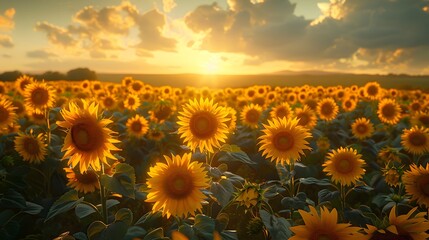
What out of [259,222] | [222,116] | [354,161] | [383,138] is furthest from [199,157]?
[383,138]

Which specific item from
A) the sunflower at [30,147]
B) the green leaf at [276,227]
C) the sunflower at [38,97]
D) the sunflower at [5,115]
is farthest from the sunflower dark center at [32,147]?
the green leaf at [276,227]

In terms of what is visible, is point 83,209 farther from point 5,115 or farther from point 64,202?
point 5,115

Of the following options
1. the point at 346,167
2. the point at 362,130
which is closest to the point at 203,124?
the point at 346,167

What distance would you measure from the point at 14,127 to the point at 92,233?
5348mm

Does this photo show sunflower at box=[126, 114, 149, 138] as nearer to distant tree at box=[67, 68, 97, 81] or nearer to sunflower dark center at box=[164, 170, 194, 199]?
sunflower dark center at box=[164, 170, 194, 199]

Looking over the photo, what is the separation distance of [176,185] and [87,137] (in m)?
0.87

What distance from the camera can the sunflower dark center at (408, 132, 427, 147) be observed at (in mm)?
6730

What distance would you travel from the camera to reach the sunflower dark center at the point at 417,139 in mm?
6730

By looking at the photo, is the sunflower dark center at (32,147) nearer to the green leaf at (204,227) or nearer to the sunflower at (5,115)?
the sunflower at (5,115)

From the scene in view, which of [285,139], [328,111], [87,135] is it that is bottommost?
[328,111]

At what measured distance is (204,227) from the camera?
10.7 ft

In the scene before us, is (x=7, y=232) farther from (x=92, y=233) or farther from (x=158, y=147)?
(x=158, y=147)

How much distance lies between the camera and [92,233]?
3152 millimetres

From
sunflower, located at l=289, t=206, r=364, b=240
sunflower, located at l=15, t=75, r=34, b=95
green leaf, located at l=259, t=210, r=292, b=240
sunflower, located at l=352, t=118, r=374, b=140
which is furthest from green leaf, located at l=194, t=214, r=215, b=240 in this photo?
sunflower, located at l=15, t=75, r=34, b=95
